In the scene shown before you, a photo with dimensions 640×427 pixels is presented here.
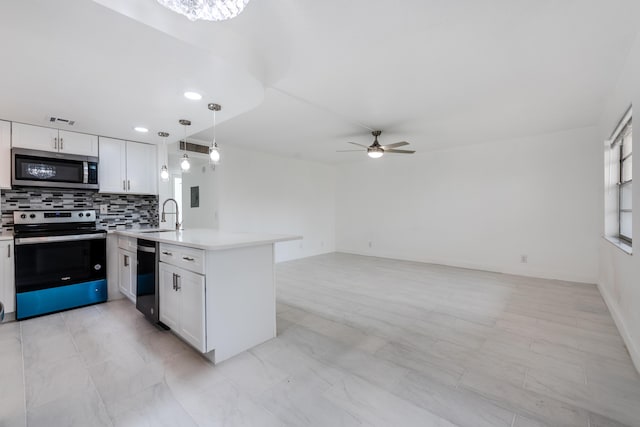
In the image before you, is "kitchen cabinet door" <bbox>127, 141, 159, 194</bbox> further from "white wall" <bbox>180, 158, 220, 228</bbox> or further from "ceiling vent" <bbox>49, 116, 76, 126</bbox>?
"white wall" <bbox>180, 158, 220, 228</bbox>

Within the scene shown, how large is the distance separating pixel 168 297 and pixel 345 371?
1.63 metres

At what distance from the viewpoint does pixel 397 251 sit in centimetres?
635

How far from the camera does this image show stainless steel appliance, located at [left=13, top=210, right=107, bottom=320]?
291 centimetres

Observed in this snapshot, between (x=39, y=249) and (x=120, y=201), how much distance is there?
1.14 m

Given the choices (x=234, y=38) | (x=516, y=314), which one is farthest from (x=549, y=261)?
(x=234, y=38)

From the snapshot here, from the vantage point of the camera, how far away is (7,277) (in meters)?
2.86

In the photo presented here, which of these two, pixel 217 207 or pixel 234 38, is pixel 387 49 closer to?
pixel 234 38

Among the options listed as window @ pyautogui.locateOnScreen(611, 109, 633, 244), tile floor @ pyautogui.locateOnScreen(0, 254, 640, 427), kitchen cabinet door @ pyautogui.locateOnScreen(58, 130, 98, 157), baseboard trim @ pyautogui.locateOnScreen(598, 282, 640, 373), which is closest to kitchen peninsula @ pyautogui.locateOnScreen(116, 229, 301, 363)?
tile floor @ pyautogui.locateOnScreen(0, 254, 640, 427)

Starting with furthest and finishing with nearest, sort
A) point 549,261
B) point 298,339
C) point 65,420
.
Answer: point 549,261 < point 298,339 < point 65,420

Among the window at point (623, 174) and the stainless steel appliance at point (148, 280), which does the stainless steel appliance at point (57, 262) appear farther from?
the window at point (623, 174)

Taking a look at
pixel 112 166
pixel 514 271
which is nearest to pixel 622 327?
pixel 514 271

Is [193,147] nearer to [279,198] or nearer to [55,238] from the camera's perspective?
[279,198]

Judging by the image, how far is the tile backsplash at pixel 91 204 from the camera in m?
3.17

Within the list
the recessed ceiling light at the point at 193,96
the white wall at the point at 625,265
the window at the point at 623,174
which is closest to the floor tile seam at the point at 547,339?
the white wall at the point at 625,265
